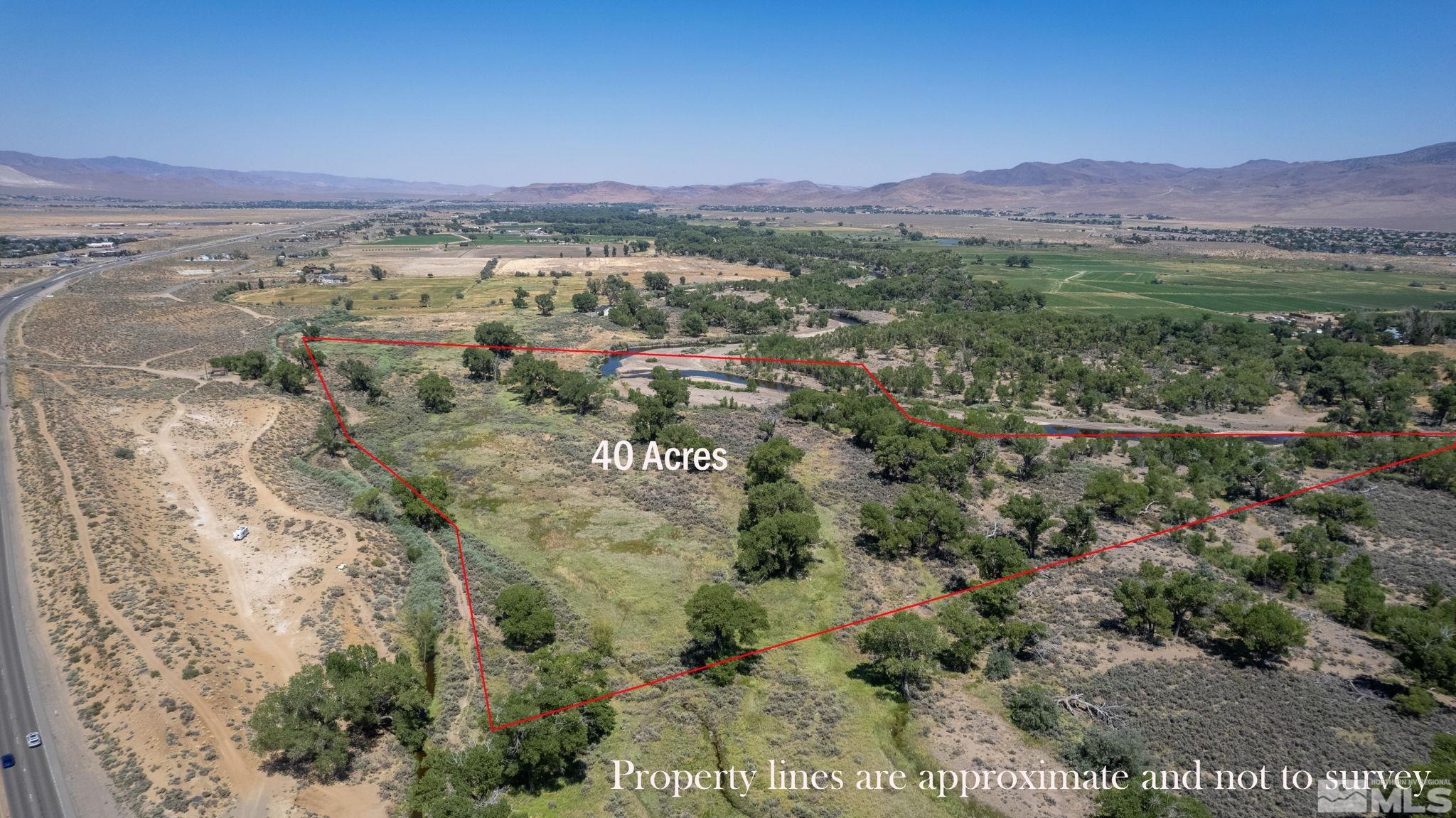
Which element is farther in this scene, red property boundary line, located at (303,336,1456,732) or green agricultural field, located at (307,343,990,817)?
red property boundary line, located at (303,336,1456,732)

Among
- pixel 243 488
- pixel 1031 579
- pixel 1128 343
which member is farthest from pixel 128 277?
pixel 1128 343

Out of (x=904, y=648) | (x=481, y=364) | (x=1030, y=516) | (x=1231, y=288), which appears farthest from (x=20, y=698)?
(x=1231, y=288)

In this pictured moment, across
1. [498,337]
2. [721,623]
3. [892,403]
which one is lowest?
[721,623]

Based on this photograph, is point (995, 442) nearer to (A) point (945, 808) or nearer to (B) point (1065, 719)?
(B) point (1065, 719)

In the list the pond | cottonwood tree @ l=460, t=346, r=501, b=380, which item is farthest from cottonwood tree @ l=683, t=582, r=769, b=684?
cottonwood tree @ l=460, t=346, r=501, b=380

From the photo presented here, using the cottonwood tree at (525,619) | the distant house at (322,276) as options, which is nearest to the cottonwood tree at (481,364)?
the cottonwood tree at (525,619)

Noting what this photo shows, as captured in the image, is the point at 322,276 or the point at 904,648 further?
the point at 322,276

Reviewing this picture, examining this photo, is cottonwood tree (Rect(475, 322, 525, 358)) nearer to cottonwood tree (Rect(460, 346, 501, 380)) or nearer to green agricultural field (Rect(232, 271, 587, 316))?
cottonwood tree (Rect(460, 346, 501, 380))

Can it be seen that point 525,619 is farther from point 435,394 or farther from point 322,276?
point 322,276
